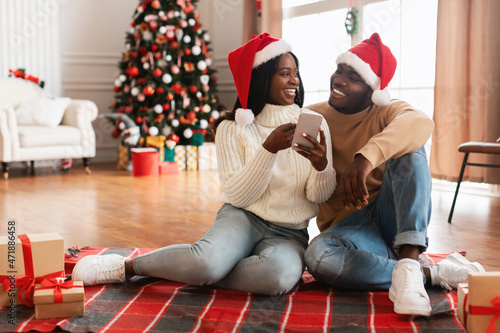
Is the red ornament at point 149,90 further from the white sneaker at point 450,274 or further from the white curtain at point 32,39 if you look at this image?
the white sneaker at point 450,274

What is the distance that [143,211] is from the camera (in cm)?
301

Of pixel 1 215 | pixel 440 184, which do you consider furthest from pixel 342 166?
pixel 440 184

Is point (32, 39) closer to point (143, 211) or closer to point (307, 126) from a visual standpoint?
point (143, 211)

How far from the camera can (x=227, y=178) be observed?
166cm

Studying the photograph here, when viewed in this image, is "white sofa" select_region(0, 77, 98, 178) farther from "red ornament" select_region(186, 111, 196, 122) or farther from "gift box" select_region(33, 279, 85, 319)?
"gift box" select_region(33, 279, 85, 319)

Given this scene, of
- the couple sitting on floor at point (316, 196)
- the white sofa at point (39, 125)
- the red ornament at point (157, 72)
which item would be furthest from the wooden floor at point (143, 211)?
the red ornament at point (157, 72)

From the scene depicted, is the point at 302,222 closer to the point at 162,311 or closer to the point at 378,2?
the point at 162,311

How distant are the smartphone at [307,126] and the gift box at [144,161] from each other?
3107 millimetres

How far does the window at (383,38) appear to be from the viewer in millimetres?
3750

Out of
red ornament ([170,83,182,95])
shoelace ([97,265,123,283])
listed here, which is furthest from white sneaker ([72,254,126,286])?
red ornament ([170,83,182,95])

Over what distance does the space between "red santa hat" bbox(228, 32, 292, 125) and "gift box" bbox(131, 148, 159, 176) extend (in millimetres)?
2861

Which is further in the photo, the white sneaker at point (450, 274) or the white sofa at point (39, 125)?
the white sofa at point (39, 125)

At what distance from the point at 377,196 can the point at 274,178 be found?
311 millimetres

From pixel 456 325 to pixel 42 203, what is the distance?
8.36 ft
